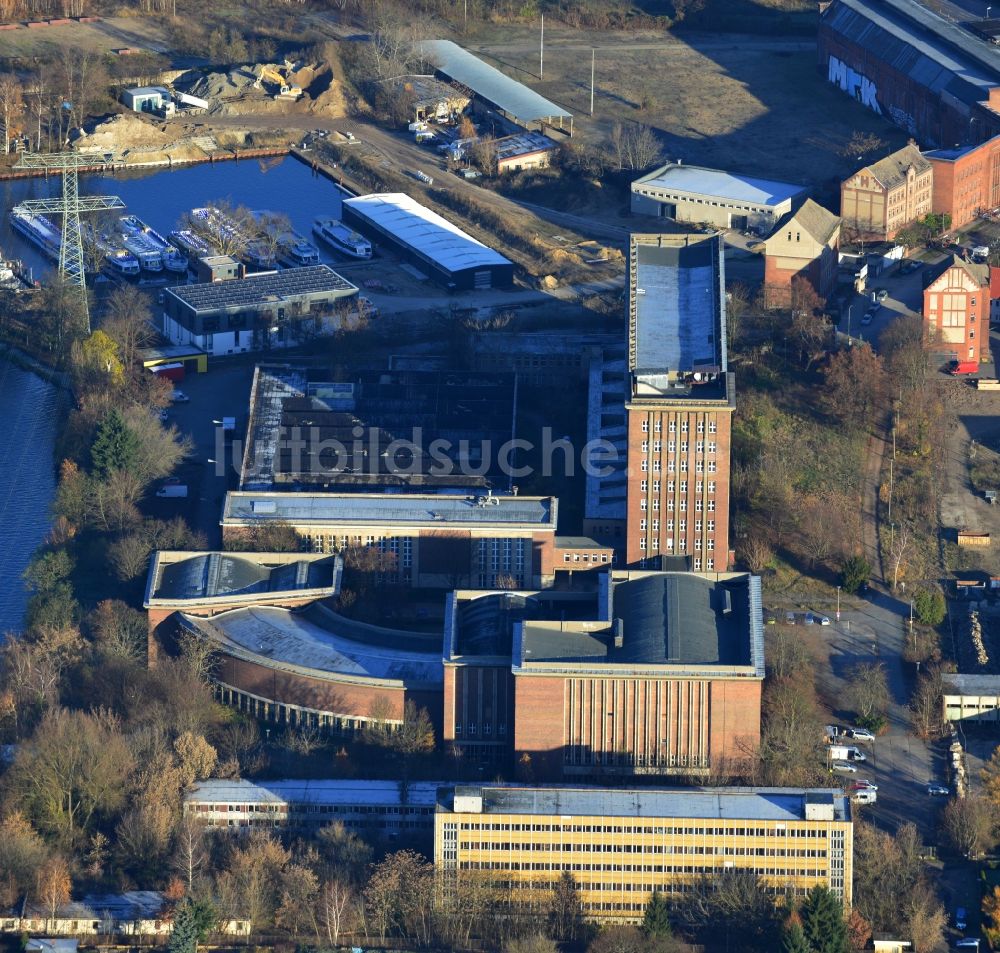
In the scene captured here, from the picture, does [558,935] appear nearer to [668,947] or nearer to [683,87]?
[668,947]

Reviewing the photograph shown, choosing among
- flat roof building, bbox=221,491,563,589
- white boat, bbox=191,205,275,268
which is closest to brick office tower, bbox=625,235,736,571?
flat roof building, bbox=221,491,563,589

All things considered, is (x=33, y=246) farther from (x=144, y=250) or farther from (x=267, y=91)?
(x=267, y=91)

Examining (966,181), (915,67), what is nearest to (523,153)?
(915,67)

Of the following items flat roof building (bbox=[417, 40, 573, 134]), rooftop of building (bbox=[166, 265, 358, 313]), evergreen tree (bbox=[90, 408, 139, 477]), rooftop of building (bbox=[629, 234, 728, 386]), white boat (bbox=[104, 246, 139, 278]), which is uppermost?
flat roof building (bbox=[417, 40, 573, 134])

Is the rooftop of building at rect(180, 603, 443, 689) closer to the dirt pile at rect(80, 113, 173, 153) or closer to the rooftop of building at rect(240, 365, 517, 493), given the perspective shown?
the rooftop of building at rect(240, 365, 517, 493)

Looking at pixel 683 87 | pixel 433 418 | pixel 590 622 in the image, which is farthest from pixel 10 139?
pixel 590 622

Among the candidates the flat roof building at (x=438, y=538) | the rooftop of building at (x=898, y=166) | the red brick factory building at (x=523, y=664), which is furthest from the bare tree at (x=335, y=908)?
the rooftop of building at (x=898, y=166)
